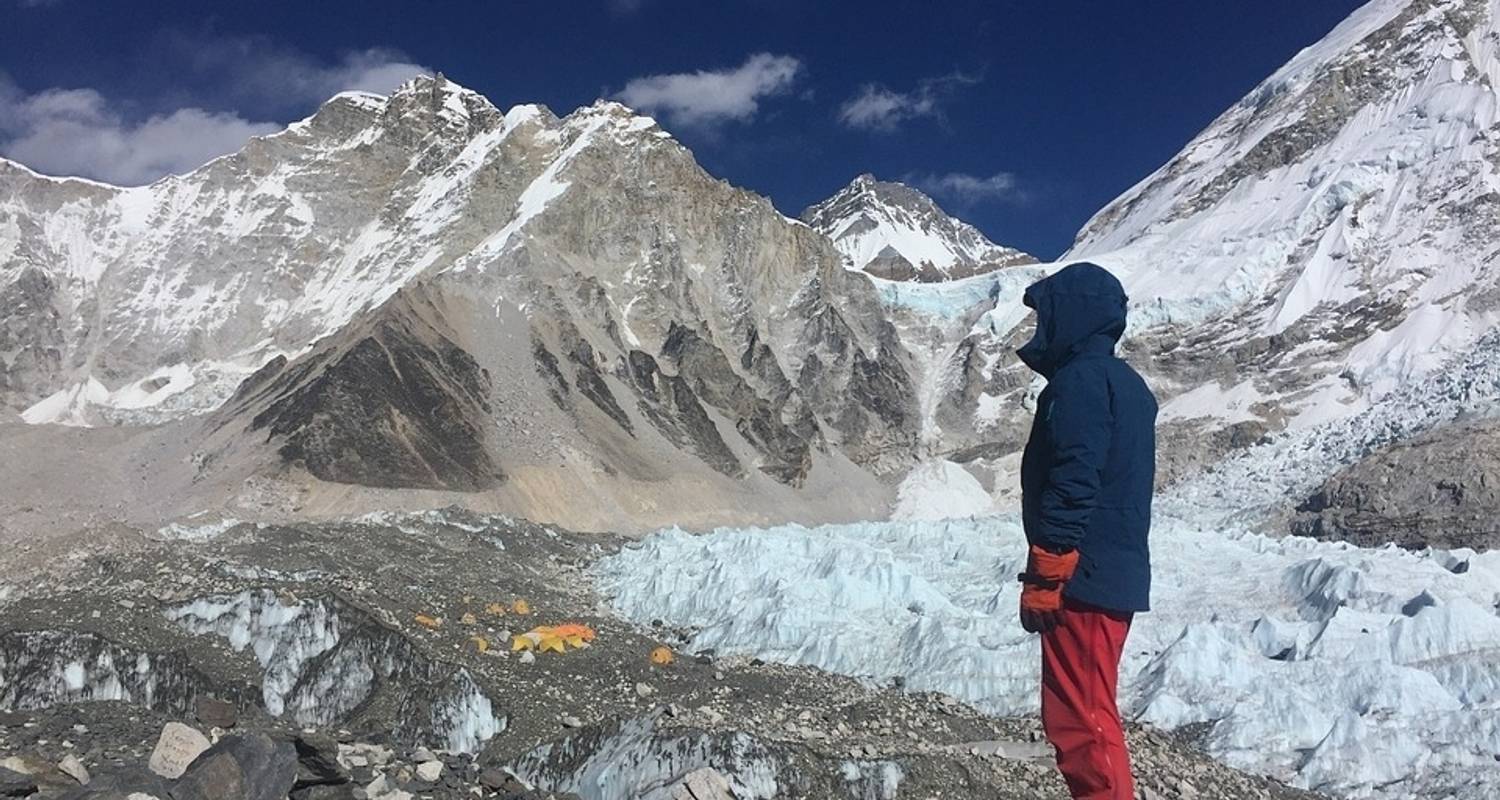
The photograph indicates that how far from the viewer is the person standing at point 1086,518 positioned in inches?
182

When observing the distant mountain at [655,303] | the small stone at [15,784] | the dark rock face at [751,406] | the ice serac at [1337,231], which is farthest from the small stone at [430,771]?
the ice serac at [1337,231]

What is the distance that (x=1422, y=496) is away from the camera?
35.0 metres

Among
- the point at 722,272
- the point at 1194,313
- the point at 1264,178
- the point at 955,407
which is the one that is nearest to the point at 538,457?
the point at 722,272

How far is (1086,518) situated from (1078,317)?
2.99ft

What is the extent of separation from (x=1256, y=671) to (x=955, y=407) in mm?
75630

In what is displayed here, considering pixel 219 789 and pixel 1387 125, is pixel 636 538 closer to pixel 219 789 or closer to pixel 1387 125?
pixel 219 789

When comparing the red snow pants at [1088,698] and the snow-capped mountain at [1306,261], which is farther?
the snow-capped mountain at [1306,261]

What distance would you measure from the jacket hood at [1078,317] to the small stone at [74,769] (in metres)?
5.78

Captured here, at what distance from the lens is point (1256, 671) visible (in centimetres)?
1428

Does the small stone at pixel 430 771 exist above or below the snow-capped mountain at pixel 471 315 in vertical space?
below

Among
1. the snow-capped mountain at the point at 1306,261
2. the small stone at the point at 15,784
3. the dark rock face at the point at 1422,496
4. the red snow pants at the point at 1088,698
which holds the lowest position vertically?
the small stone at the point at 15,784

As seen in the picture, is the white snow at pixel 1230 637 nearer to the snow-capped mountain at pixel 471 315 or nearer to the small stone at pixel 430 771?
the small stone at pixel 430 771

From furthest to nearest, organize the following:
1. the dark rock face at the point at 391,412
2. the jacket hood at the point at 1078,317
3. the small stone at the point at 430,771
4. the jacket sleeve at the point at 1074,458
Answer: the dark rock face at the point at 391,412 < the small stone at the point at 430,771 < the jacket hood at the point at 1078,317 < the jacket sleeve at the point at 1074,458

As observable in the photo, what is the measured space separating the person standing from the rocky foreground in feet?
12.3
